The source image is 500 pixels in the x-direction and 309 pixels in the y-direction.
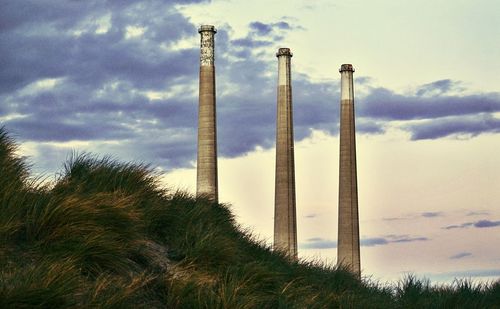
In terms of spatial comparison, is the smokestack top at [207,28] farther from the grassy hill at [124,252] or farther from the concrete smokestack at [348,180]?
the grassy hill at [124,252]

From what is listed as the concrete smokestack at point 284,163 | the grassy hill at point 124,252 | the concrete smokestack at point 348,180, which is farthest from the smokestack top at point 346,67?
the grassy hill at point 124,252

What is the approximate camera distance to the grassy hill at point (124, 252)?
878cm

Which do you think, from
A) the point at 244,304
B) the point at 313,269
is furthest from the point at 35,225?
the point at 313,269

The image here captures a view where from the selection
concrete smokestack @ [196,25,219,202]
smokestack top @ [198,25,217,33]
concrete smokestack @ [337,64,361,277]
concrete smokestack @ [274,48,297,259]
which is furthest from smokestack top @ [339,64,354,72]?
concrete smokestack @ [196,25,219,202]

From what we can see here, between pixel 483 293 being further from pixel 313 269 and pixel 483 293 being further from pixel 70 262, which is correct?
pixel 70 262

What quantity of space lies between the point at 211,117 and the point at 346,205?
11.9 metres

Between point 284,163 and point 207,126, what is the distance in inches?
243

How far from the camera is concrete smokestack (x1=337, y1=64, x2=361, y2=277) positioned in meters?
48.5

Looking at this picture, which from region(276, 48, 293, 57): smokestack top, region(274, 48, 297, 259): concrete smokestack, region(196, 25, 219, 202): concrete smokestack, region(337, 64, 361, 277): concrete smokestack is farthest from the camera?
region(337, 64, 361, 277): concrete smokestack

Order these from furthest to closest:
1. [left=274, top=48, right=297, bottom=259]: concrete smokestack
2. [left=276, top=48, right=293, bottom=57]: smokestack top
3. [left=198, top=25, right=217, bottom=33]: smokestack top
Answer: [left=276, top=48, right=293, bottom=57]: smokestack top, [left=274, top=48, right=297, bottom=259]: concrete smokestack, [left=198, top=25, right=217, bottom=33]: smokestack top

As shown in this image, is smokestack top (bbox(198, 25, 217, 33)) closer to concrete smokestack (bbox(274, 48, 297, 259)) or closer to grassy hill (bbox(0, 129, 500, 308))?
concrete smokestack (bbox(274, 48, 297, 259))

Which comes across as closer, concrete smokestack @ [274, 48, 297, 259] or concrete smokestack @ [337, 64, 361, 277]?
concrete smokestack @ [274, 48, 297, 259]

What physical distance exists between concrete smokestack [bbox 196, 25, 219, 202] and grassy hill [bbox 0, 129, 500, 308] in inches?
1114

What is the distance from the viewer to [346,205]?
49.0 m
